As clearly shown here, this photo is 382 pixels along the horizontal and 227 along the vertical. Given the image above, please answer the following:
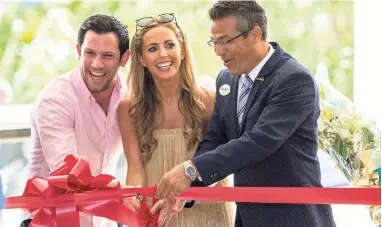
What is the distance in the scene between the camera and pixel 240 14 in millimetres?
2826

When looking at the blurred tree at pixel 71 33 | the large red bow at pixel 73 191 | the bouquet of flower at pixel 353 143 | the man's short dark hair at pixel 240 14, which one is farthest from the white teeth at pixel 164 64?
the blurred tree at pixel 71 33

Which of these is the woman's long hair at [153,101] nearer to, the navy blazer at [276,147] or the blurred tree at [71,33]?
the navy blazer at [276,147]

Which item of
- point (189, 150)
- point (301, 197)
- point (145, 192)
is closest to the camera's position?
point (301, 197)

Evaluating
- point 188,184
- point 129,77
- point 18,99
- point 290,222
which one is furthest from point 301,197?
point 18,99

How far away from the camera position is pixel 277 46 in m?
2.82

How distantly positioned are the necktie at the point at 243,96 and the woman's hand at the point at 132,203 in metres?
0.55

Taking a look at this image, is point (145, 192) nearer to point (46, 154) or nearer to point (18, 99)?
point (46, 154)

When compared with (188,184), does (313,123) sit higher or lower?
higher

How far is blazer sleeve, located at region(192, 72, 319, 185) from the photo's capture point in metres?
2.60

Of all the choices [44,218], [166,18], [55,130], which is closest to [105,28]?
[166,18]

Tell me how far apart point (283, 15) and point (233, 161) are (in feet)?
6.79

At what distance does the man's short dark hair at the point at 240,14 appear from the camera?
282 centimetres

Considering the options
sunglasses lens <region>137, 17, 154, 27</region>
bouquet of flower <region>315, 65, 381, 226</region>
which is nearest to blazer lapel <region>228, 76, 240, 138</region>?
sunglasses lens <region>137, 17, 154, 27</region>

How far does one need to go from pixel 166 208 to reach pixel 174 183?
0.86ft
